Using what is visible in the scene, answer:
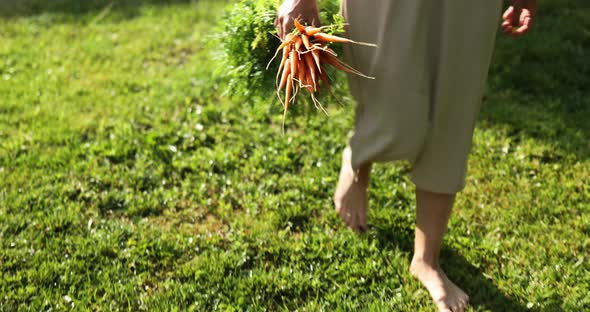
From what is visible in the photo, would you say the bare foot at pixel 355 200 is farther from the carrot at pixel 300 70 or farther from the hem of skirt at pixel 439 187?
the carrot at pixel 300 70

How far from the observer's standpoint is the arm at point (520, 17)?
250 cm

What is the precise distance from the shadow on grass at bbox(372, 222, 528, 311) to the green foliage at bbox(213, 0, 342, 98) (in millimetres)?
957

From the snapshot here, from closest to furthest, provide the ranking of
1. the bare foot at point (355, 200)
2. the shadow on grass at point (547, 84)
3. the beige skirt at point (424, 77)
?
the beige skirt at point (424, 77) → the bare foot at point (355, 200) → the shadow on grass at point (547, 84)

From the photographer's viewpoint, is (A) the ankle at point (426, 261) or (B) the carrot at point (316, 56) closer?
(B) the carrot at point (316, 56)

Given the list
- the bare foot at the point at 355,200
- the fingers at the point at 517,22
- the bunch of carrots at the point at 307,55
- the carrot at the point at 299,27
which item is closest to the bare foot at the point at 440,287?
the bare foot at the point at 355,200

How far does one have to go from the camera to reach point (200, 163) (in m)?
3.60

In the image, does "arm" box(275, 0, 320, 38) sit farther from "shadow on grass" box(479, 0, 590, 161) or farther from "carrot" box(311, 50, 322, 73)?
"shadow on grass" box(479, 0, 590, 161)

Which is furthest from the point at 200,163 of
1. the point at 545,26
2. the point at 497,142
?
the point at 545,26

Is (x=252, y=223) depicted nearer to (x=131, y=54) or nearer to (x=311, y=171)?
(x=311, y=171)

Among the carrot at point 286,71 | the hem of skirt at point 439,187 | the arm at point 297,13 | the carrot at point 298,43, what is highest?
the arm at point 297,13

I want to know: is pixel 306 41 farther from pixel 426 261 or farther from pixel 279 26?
pixel 426 261

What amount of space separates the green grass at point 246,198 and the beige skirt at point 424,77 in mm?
582

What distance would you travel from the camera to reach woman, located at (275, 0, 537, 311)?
7.07 feet

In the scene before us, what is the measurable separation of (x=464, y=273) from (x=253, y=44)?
1417 millimetres
